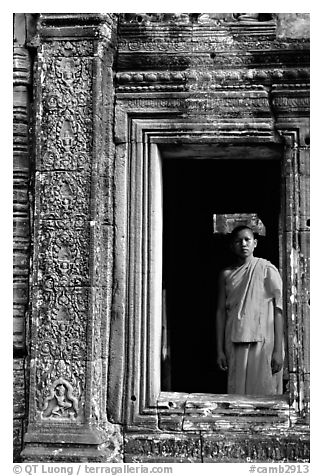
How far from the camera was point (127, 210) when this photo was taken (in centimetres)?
663


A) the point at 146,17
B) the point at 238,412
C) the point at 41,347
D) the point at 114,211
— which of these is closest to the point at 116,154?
the point at 114,211

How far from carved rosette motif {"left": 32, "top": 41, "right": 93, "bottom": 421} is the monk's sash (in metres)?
1.75

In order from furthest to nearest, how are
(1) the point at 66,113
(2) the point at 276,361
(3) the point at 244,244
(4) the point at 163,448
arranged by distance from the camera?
1. (3) the point at 244,244
2. (2) the point at 276,361
3. (1) the point at 66,113
4. (4) the point at 163,448

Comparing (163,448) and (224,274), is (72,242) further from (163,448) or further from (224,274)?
(224,274)

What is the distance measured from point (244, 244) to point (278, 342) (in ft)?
3.78

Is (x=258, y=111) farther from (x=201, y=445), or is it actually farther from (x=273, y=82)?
(x=201, y=445)

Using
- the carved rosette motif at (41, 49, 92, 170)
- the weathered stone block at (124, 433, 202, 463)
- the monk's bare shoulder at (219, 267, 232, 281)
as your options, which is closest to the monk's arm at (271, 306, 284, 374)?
the monk's bare shoulder at (219, 267, 232, 281)

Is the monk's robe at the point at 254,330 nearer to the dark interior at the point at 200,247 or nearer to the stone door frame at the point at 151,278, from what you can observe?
the stone door frame at the point at 151,278

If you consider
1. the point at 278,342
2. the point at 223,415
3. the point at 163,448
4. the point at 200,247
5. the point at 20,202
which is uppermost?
the point at 20,202

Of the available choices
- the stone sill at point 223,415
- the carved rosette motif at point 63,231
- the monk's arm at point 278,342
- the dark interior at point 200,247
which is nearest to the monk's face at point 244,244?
the monk's arm at point 278,342

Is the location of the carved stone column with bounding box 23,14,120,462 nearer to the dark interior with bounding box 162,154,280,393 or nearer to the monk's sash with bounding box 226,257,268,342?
the monk's sash with bounding box 226,257,268,342

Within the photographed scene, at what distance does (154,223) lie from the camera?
6.63 m

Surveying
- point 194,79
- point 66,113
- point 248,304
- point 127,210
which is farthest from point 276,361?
point 66,113

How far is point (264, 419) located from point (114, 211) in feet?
6.81
